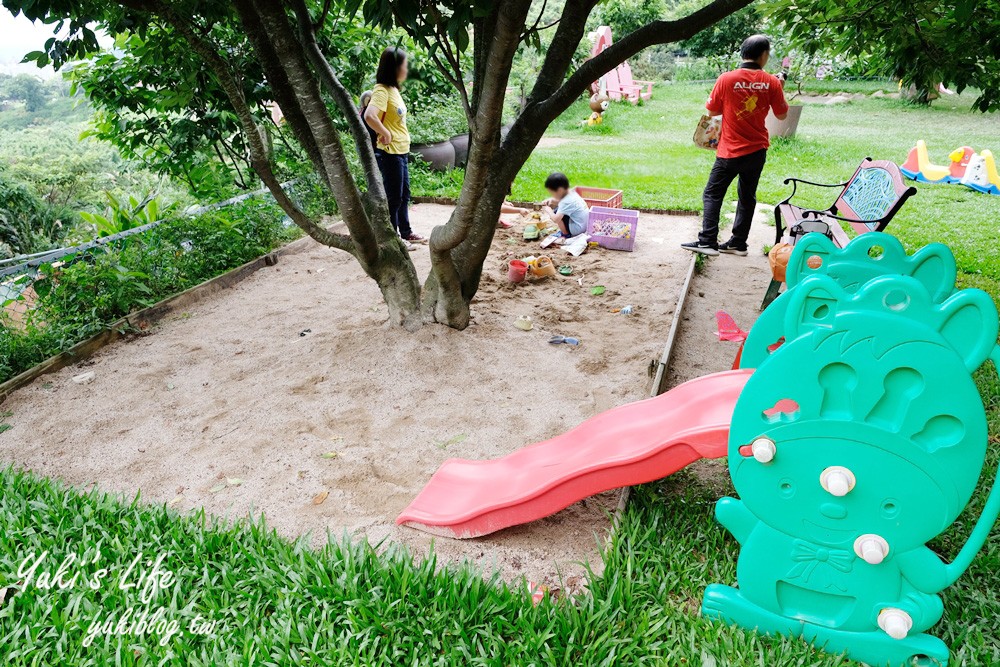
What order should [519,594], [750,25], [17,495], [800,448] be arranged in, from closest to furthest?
[800,448]
[519,594]
[17,495]
[750,25]

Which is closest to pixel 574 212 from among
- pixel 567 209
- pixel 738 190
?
pixel 567 209

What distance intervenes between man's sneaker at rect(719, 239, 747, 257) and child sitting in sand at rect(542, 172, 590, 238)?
1343 mm

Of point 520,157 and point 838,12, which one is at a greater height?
point 838,12

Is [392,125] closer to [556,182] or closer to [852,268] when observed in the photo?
[556,182]

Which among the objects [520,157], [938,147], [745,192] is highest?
[520,157]

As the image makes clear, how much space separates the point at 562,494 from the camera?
2.39 meters

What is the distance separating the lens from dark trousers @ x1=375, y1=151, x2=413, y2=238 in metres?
5.85

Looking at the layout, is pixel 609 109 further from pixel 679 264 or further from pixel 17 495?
pixel 17 495

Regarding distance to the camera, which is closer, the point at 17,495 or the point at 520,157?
the point at 17,495

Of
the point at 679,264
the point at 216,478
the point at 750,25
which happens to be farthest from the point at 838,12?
the point at 750,25

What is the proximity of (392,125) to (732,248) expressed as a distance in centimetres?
341

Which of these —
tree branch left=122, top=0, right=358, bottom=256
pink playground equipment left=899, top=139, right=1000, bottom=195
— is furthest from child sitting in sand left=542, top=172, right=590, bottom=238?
pink playground equipment left=899, top=139, right=1000, bottom=195

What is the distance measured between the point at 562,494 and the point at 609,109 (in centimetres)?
1684

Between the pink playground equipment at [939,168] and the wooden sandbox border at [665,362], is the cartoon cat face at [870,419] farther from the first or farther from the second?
the pink playground equipment at [939,168]
